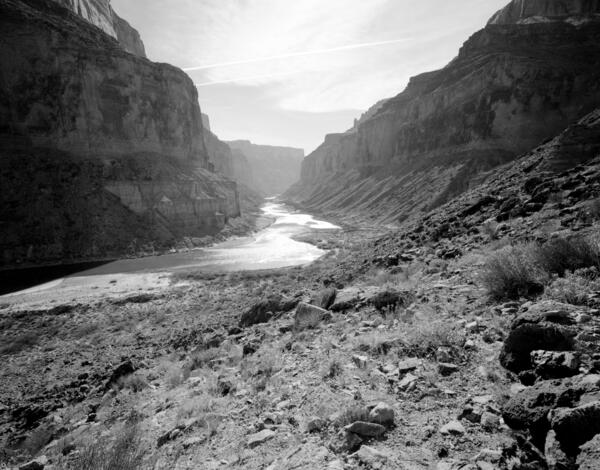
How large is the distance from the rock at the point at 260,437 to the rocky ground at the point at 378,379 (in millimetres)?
18

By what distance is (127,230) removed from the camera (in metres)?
38.7

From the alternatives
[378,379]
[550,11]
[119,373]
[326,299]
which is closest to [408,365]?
[378,379]

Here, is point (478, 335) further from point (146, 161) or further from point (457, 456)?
point (146, 161)

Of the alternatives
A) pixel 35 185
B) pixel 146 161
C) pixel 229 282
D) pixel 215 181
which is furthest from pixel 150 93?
pixel 229 282

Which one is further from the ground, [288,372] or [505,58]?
[505,58]

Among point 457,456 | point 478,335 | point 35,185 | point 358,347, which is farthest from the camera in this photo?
point 35,185

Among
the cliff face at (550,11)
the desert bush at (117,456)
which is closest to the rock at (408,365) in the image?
the desert bush at (117,456)

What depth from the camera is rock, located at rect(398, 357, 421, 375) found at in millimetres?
4234

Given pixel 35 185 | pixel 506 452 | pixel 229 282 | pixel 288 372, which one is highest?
pixel 35 185

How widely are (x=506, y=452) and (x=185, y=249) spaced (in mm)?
41557

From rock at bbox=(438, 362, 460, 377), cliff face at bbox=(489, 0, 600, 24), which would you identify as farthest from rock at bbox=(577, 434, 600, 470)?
cliff face at bbox=(489, 0, 600, 24)

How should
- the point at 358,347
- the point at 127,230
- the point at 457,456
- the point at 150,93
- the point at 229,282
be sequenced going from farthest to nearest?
1. the point at 150,93
2. the point at 127,230
3. the point at 229,282
4. the point at 358,347
5. the point at 457,456

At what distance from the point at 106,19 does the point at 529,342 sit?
9603 centimetres

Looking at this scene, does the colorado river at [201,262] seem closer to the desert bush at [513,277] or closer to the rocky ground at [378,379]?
the rocky ground at [378,379]
